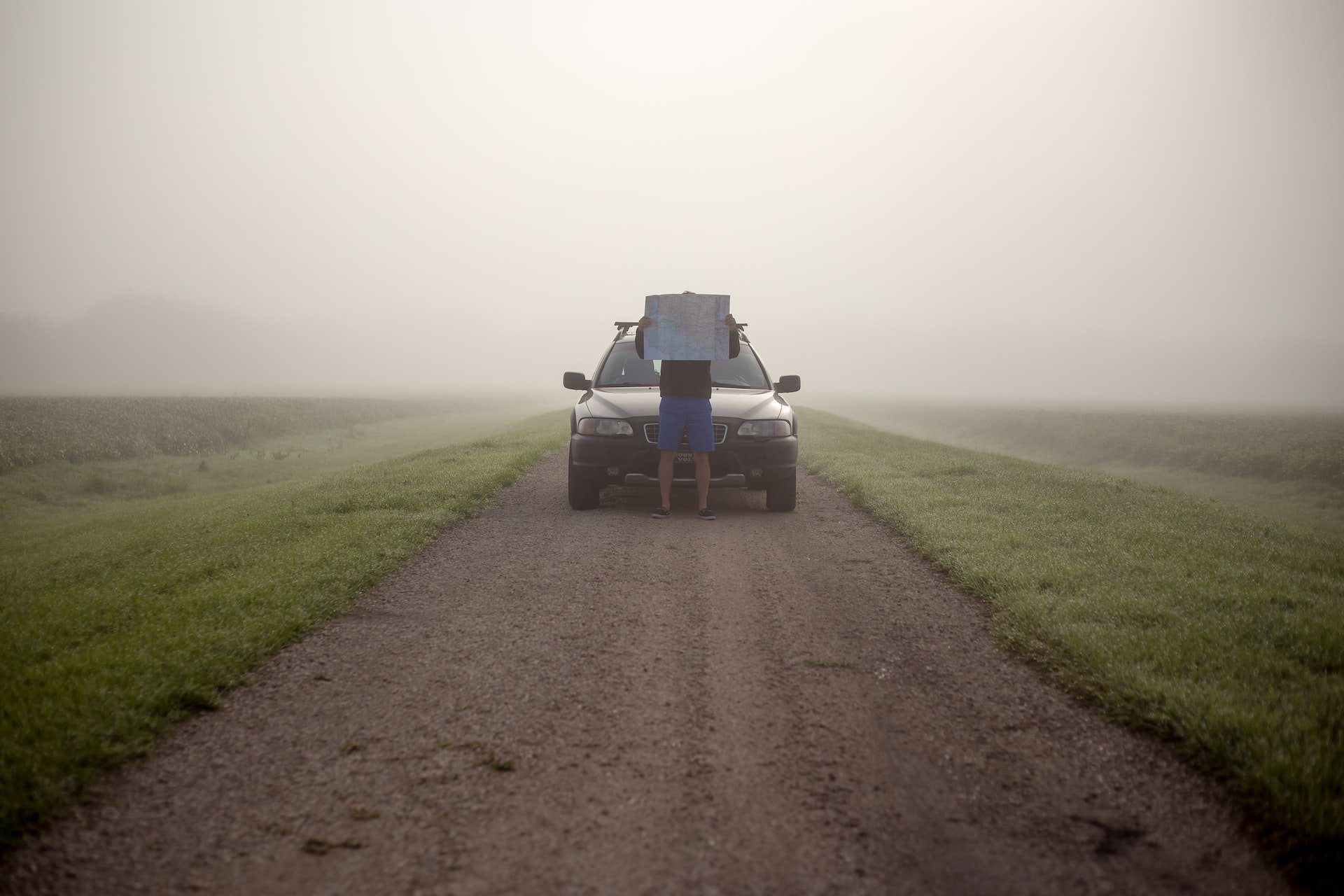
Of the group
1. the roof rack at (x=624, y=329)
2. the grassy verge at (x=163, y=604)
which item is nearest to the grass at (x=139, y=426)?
the grassy verge at (x=163, y=604)

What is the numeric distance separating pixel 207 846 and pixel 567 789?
1.24 meters

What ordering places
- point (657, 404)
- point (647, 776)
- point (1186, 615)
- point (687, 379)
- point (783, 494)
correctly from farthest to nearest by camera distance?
point (783, 494) < point (657, 404) < point (687, 379) < point (1186, 615) < point (647, 776)

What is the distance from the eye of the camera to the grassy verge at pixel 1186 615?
2.87 meters

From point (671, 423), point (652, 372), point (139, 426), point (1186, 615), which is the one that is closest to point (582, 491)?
point (671, 423)

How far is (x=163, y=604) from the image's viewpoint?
5.16m

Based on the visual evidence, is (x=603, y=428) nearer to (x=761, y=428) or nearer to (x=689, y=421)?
(x=689, y=421)

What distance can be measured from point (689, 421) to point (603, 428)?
107 cm

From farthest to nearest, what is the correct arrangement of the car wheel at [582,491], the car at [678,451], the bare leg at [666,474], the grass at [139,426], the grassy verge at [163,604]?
the grass at [139,426], the car wheel at [582,491], the car at [678,451], the bare leg at [666,474], the grassy verge at [163,604]

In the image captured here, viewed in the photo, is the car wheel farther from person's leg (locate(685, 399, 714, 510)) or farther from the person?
person's leg (locate(685, 399, 714, 510))

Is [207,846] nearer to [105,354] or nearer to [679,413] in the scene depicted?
[679,413]

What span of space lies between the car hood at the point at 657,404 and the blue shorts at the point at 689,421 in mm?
399

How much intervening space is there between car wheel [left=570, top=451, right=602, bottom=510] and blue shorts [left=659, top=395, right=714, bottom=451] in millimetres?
1163

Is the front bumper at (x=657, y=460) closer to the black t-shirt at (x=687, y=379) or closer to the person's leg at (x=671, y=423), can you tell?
the person's leg at (x=671, y=423)

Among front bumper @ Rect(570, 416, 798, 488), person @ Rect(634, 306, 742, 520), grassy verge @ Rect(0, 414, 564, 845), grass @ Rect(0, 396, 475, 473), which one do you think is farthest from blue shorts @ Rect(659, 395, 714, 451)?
grass @ Rect(0, 396, 475, 473)
